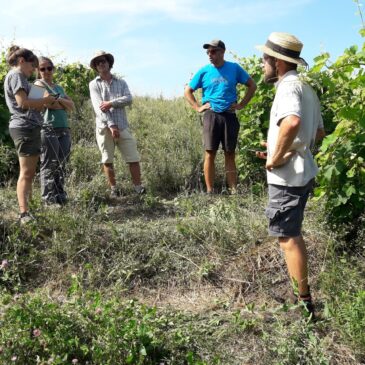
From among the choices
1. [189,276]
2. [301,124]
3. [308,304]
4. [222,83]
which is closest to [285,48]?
[301,124]

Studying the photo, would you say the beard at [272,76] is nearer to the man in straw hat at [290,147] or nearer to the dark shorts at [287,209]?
the man in straw hat at [290,147]

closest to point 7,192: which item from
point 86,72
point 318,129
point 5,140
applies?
point 5,140

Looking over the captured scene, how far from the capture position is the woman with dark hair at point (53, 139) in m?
5.05

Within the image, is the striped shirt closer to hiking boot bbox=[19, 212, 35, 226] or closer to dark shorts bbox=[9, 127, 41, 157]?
dark shorts bbox=[9, 127, 41, 157]

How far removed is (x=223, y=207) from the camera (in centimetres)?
478

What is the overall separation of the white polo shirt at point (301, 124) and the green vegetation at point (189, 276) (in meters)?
0.17

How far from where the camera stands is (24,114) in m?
4.64

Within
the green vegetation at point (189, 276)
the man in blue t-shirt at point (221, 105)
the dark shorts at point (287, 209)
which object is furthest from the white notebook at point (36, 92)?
the dark shorts at point (287, 209)

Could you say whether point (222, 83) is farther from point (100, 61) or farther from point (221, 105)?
point (100, 61)

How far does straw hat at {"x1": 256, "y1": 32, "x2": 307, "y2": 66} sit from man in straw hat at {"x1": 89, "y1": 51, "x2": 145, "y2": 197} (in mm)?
2704

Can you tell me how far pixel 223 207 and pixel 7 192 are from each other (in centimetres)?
259

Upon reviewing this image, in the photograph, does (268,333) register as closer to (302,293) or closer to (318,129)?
(302,293)

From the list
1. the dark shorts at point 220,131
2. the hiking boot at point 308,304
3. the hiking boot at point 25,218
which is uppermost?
the dark shorts at point 220,131

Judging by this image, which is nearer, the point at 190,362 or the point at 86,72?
the point at 190,362
